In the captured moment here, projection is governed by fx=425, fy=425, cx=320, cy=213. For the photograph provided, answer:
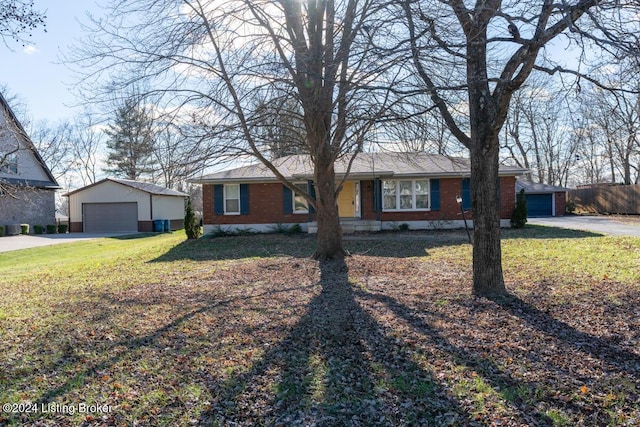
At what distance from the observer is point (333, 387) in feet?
11.9

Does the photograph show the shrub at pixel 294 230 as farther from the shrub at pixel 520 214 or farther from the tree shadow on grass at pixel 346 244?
the shrub at pixel 520 214

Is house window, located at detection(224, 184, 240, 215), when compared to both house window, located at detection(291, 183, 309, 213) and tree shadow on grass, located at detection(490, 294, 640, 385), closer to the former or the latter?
house window, located at detection(291, 183, 309, 213)

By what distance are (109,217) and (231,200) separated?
14472 millimetres

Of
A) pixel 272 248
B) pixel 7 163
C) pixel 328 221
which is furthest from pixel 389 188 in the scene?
pixel 7 163

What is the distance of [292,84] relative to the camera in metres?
7.84

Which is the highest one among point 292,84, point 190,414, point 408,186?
point 292,84

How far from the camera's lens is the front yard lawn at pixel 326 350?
3.23m

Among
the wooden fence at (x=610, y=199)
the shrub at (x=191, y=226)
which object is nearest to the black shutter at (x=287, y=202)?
the shrub at (x=191, y=226)

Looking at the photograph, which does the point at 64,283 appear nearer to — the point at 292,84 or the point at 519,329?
the point at 292,84

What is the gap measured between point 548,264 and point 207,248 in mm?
10483

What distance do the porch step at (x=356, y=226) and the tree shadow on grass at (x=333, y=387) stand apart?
39.4 ft

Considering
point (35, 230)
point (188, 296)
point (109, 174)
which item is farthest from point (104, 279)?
point (109, 174)

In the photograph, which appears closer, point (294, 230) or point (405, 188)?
point (294, 230)

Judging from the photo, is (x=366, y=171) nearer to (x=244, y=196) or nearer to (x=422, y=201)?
(x=422, y=201)
